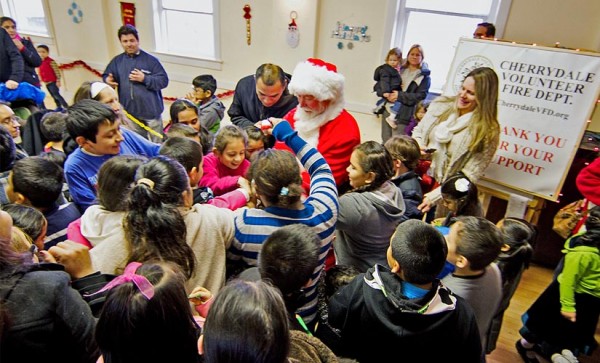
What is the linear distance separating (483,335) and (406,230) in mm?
804

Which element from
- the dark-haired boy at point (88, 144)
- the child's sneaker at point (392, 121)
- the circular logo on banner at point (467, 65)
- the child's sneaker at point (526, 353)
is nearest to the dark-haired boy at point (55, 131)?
the dark-haired boy at point (88, 144)

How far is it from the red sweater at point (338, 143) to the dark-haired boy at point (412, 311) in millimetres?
1000

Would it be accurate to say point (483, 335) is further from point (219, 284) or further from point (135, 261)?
point (135, 261)

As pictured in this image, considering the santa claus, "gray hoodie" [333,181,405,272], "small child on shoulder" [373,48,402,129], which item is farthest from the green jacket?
"small child on shoulder" [373,48,402,129]

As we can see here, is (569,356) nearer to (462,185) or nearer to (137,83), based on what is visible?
(462,185)

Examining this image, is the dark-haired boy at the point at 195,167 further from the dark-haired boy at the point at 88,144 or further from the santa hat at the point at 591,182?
the santa hat at the point at 591,182

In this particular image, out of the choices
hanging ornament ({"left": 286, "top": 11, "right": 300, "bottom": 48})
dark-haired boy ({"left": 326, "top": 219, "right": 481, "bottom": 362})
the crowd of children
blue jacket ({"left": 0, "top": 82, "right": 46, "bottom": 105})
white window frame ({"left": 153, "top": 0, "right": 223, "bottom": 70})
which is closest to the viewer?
the crowd of children

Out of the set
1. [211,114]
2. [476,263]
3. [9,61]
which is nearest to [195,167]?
[476,263]

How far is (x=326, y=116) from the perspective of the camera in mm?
2301

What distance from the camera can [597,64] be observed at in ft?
8.21

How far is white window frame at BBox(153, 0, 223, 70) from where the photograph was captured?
573 centimetres

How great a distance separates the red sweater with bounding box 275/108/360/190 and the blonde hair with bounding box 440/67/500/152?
0.75 metres

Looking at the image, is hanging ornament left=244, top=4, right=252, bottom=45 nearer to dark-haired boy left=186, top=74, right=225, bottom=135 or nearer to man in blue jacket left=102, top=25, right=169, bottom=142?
man in blue jacket left=102, top=25, right=169, bottom=142

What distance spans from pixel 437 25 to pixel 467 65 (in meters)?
2.08
